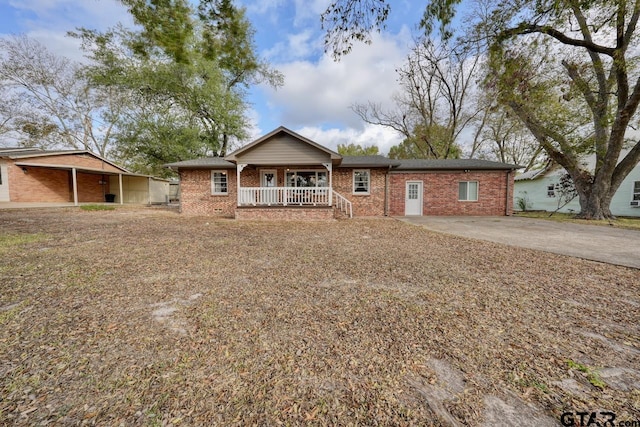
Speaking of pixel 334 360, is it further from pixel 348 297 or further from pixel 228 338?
pixel 348 297

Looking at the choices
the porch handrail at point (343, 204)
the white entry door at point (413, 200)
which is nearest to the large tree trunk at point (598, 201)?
the white entry door at point (413, 200)

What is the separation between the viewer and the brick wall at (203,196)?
13.5 m

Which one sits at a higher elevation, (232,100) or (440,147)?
(232,100)

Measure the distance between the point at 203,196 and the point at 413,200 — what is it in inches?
459

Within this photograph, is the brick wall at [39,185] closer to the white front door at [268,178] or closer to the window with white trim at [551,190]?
the white front door at [268,178]

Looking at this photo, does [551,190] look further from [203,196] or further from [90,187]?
[90,187]

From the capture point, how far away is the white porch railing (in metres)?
11.4

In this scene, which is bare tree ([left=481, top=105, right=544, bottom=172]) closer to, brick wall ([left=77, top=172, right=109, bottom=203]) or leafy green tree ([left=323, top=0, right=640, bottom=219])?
leafy green tree ([left=323, top=0, right=640, bottom=219])

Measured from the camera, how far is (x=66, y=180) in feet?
60.6

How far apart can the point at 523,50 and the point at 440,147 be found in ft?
47.6

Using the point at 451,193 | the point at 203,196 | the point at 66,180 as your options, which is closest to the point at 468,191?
the point at 451,193

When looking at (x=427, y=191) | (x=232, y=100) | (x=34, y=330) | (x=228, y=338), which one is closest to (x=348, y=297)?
(x=228, y=338)

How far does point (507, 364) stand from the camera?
6.16 feet

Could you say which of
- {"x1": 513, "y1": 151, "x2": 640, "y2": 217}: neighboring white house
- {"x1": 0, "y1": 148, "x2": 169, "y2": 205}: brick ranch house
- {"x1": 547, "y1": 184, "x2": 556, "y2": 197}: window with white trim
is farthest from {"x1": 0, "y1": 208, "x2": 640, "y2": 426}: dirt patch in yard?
{"x1": 0, "y1": 148, "x2": 169, "y2": 205}: brick ranch house
